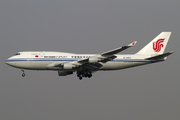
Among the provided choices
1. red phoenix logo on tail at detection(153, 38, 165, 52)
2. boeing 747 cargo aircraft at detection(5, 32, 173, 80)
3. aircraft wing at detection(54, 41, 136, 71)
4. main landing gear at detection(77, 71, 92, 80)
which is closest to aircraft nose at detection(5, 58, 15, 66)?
boeing 747 cargo aircraft at detection(5, 32, 173, 80)

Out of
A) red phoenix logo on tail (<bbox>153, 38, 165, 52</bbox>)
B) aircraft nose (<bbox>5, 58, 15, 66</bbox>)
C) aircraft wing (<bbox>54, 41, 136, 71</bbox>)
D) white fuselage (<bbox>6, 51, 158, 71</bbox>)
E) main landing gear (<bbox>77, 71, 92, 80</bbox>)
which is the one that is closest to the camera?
aircraft wing (<bbox>54, 41, 136, 71</bbox>)

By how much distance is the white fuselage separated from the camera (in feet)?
173

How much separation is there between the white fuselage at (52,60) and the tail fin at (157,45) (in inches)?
111

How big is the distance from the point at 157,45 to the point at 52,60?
62.7ft

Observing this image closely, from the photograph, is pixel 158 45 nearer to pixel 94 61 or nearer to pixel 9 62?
pixel 94 61

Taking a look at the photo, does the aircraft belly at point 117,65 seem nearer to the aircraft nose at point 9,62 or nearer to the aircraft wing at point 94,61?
the aircraft wing at point 94,61

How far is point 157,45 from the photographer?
59000 millimetres

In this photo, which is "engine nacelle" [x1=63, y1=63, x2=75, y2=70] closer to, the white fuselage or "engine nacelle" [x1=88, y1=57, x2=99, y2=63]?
the white fuselage

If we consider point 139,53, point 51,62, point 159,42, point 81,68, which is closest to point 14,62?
point 51,62

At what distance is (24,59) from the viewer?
53.2m

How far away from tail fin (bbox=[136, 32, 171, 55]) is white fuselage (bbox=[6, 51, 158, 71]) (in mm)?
2827

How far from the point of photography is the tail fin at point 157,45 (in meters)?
58.1

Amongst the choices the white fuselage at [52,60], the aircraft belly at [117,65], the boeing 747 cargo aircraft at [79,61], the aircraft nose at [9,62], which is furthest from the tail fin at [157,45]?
the aircraft nose at [9,62]

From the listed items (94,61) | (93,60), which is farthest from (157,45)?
(93,60)
